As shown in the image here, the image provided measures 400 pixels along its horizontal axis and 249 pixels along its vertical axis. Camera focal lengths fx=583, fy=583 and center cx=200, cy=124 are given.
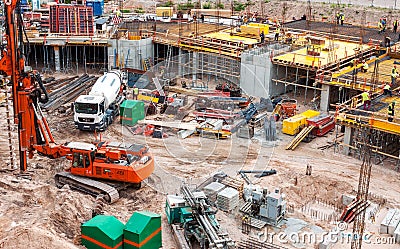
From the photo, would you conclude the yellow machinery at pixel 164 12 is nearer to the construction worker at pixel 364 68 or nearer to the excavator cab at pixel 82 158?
the construction worker at pixel 364 68

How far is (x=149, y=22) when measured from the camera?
3981cm

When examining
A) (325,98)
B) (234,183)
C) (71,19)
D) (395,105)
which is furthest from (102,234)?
(71,19)

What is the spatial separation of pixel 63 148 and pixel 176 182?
4.06 m

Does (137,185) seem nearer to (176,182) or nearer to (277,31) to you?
(176,182)

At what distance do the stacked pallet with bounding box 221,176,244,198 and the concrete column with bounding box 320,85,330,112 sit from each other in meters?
9.70

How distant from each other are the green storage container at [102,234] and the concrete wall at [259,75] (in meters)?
15.9

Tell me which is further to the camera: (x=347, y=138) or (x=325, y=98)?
(x=325, y=98)

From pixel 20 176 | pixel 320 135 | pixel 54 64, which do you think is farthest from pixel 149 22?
pixel 20 176

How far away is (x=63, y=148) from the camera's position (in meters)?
19.7

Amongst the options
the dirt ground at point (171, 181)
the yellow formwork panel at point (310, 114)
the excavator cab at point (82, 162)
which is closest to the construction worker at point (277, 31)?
the yellow formwork panel at point (310, 114)

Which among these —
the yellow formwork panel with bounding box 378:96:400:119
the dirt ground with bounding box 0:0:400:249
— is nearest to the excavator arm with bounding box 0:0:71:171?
the dirt ground with bounding box 0:0:400:249

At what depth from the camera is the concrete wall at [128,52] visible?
33062 mm

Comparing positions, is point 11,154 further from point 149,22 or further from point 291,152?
point 149,22

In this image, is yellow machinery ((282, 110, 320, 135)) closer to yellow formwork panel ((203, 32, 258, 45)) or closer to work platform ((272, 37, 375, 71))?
work platform ((272, 37, 375, 71))
